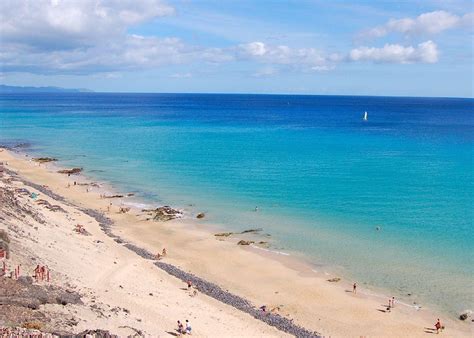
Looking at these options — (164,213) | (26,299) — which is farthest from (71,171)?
(26,299)

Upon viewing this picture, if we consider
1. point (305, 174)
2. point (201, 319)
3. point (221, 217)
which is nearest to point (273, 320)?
point (201, 319)

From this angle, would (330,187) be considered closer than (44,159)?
Yes

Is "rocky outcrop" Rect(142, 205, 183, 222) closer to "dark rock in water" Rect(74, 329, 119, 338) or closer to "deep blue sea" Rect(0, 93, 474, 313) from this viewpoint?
"deep blue sea" Rect(0, 93, 474, 313)

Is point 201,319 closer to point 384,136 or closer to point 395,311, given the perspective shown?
point 395,311

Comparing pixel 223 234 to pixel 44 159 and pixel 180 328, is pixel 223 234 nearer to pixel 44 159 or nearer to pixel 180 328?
pixel 180 328

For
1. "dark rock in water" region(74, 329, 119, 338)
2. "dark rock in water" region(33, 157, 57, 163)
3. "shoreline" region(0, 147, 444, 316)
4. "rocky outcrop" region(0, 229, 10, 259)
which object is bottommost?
"shoreline" region(0, 147, 444, 316)

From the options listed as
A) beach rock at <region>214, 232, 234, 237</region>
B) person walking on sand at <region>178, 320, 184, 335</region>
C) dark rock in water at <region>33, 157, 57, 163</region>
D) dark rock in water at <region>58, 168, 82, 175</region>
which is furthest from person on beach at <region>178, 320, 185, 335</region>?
dark rock in water at <region>33, 157, 57, 163</region>
